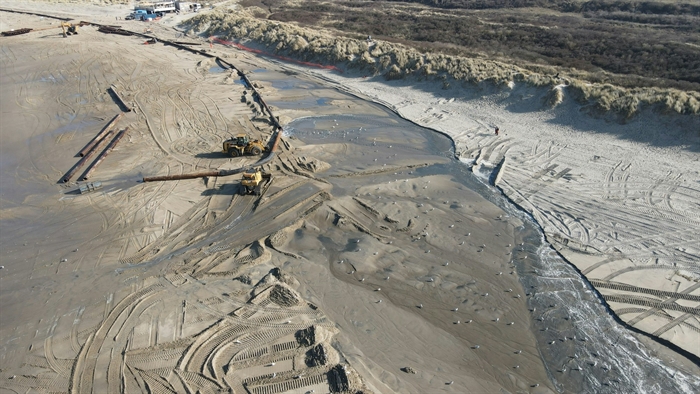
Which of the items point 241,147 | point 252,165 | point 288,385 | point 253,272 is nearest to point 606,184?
point 253,272

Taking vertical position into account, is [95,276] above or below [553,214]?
below

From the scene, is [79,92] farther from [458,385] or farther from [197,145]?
[458,385]

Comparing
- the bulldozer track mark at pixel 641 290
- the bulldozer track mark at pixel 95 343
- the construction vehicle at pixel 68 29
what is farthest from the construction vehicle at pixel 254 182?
the construction vehicle at pixel 68 29

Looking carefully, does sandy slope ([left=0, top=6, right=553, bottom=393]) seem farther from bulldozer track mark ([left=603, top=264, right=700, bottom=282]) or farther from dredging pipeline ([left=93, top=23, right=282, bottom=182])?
bulldozer track mark ([left=603, top=264, right=700, bottom=282])

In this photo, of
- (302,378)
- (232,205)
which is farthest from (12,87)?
(302,378)

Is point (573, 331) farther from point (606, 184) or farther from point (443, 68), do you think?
point (443, 68)

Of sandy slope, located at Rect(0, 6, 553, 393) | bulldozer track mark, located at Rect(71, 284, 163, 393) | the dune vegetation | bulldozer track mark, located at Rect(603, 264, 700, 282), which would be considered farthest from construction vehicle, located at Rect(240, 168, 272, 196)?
the dune vegetation

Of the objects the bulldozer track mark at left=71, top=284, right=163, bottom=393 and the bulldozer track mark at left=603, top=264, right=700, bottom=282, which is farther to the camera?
the bulldozer track mark at left=603, top=264, right=700, bottom=282
